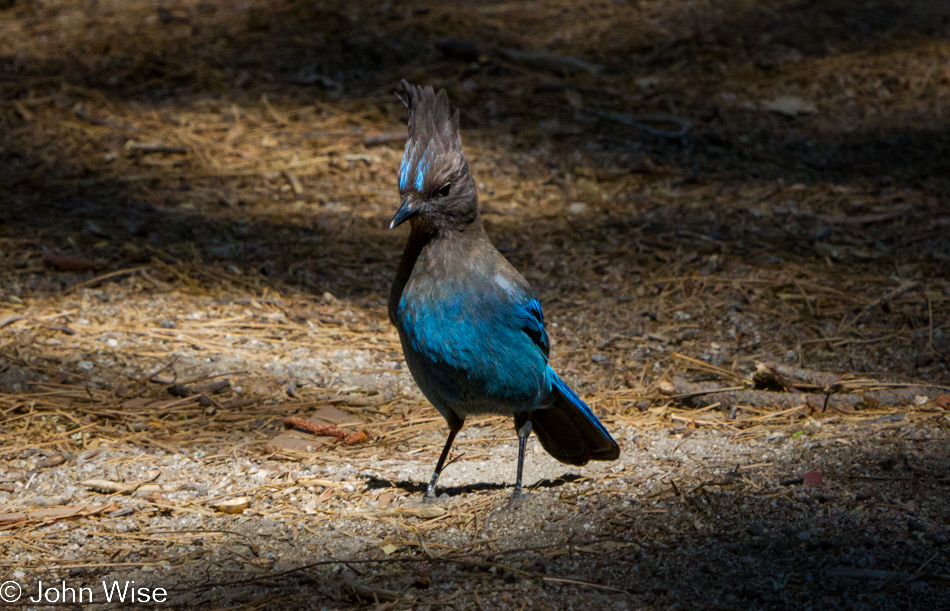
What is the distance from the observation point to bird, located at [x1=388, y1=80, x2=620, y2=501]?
312 cm

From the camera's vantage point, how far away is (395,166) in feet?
22.3

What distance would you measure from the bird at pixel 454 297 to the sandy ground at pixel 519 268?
1.43 ft

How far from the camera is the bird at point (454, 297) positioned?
3125 mm

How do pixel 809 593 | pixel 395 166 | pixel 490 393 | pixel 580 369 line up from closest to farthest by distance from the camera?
pixel 809 593, pixel 490 393, pixel 580 369, pixel 395 166

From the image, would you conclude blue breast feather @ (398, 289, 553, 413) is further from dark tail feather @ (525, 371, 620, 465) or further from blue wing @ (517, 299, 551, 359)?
dark tail feather @ (525, 371, 620, 465)

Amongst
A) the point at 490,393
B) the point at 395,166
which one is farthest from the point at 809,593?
the point at 395,166

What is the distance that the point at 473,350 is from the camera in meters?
3.12

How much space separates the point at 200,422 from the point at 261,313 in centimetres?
120

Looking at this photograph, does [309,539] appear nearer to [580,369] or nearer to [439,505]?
[439,505]

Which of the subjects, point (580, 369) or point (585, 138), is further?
point (585, 138)
